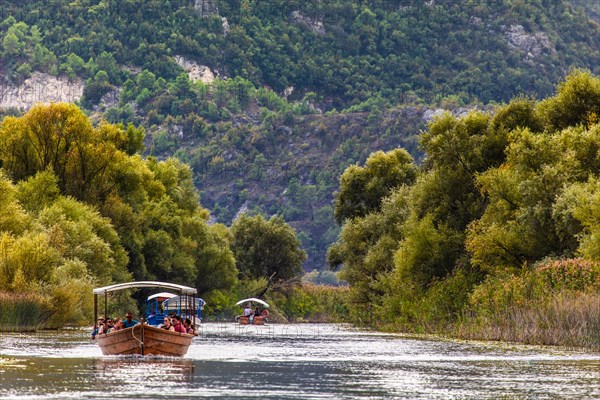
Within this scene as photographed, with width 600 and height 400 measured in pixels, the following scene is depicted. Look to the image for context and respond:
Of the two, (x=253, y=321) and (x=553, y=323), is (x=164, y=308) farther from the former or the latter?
(x=553, y=323)

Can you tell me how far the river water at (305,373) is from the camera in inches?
1467

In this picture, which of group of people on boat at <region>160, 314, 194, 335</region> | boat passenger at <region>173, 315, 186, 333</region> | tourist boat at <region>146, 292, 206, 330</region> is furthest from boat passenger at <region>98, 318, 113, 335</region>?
tourist boat at <region>146, 292, 206, 330</region>

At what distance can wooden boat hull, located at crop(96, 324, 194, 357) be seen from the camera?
180ft

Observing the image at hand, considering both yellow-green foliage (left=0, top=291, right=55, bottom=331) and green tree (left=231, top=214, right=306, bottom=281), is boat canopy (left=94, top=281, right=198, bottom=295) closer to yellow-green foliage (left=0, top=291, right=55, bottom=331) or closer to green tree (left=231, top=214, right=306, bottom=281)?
yellow-green foliage (left=0, top=291, right=55, bottom=331)

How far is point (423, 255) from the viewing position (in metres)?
90.9

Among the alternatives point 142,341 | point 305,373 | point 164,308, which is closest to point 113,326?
point 142,341

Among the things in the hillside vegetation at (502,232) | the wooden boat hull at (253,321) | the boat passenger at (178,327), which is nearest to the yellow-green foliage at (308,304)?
the wooden boat hull at (253,321)

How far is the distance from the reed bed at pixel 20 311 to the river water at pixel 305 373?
1251 centimetres

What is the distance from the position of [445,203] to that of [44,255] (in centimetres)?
2942

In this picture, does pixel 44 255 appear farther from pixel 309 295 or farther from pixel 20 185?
pixel 309 295

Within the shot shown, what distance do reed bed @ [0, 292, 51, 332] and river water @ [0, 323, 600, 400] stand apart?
1251 cm

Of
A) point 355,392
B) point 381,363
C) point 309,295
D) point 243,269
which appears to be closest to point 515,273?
point 381,363

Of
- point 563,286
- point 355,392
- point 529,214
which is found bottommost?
point 355,392

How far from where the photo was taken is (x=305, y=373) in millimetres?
46594
